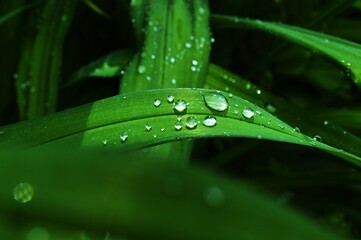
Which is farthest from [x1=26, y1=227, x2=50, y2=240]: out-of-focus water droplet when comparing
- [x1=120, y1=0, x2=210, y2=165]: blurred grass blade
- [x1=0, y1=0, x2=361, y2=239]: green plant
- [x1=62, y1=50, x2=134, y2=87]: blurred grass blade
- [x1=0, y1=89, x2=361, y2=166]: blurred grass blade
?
[x1=62, y1=50, x2=134, y2=87]: blurred grass blade

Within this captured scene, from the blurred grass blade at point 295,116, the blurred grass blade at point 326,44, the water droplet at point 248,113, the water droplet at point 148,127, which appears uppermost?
the blurred grass blade at point 326,44

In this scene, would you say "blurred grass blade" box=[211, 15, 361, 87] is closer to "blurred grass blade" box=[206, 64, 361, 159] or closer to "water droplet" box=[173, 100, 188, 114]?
"blurred grass blade" box=[206, 64, 361, 159]

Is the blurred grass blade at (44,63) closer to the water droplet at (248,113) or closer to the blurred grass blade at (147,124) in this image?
the blurred grass blade at (147,124)

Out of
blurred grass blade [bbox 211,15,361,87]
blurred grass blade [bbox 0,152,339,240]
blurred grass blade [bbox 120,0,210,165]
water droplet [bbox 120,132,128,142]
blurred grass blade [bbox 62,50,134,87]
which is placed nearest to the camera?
blurred grass blade [bbox 0,152,339,240]

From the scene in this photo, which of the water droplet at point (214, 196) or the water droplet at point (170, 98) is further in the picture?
the water droplet at point (170, 98)

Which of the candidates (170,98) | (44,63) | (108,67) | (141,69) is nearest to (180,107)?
(170,98)

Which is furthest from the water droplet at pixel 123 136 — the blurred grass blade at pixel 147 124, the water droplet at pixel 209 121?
the water droplet at pixel 209 121
